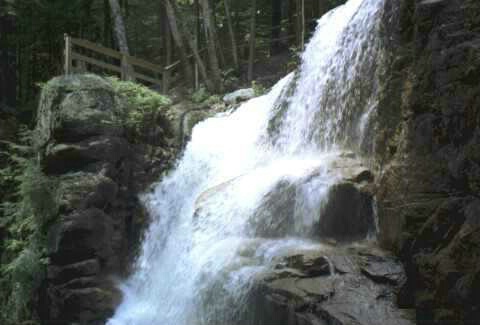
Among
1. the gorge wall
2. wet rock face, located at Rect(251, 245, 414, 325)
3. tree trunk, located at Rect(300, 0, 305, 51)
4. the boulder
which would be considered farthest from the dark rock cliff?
tree trunk, located at Rect(300, 0, 305, 51)

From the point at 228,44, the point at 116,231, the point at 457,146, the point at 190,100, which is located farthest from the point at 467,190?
the point at 228,44

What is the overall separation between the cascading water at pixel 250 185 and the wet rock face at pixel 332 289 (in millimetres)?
486

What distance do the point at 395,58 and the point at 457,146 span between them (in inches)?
77.2

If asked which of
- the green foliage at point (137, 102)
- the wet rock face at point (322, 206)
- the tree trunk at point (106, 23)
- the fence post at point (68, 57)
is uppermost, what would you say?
the tree trunk at point (106, 23)

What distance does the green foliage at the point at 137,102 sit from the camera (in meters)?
12.8

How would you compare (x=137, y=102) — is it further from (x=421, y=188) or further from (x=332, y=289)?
(x=421, y=188)

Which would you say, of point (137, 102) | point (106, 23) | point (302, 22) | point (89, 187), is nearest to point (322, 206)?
point (89, 187)

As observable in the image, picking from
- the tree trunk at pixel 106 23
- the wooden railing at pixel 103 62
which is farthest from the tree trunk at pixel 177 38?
the tree trunk at pixel 106 23

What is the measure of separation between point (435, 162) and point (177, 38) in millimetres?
13915

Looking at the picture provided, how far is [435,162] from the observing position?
6215 mm

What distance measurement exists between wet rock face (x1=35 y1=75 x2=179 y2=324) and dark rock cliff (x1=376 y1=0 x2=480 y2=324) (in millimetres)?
5875

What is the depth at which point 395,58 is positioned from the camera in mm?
7457

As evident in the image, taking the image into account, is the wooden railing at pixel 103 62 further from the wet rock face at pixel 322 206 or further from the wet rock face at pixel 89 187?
the wet rock face at pixel 322 206

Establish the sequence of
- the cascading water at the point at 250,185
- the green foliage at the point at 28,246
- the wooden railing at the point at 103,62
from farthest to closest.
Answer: the wooden railing at the point at 103,62 → the green foliage at the point at 28,246 → the cascading water at the point at 250,185
